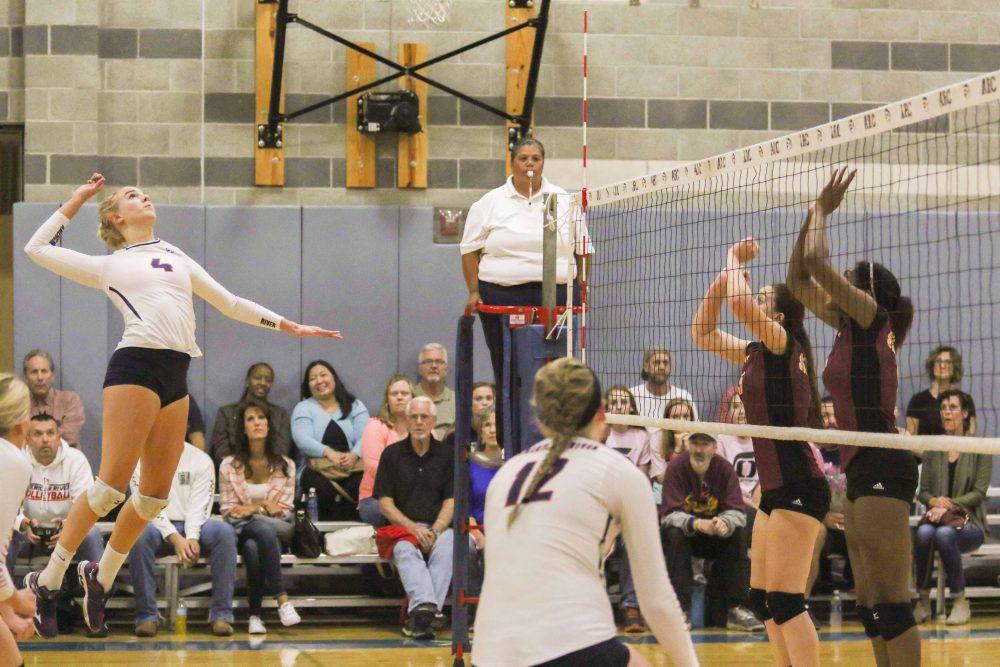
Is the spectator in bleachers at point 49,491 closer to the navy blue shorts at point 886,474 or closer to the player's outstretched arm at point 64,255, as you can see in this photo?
the player's outstretched arm at point 64,255

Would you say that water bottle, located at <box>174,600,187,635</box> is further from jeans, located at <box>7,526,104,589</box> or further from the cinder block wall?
the cinder block wall

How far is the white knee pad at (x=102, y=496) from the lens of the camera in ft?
20.1

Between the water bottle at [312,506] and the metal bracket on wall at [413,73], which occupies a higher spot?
the metal bracket on wall at [413,73]

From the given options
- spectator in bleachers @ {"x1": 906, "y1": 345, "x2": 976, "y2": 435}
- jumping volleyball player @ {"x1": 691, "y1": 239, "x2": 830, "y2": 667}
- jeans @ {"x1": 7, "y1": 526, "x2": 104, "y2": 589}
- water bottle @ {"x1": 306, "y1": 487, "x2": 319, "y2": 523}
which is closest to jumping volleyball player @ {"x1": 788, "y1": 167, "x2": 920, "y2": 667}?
jumping volleyball player @ {"x1": 691, "y1": 239, "x2": 830, "y2": 667}

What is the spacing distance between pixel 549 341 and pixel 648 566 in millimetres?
3044

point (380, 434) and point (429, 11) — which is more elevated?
point (429, 11)

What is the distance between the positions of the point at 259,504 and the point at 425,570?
4.50ft

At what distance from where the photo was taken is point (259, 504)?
945cm

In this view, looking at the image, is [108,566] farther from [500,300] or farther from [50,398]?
[50,398]

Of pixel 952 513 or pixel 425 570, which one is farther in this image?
pixel 952 513

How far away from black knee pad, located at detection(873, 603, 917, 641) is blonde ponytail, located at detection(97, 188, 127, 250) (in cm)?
→ 389

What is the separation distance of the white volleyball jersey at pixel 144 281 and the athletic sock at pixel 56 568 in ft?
3.68

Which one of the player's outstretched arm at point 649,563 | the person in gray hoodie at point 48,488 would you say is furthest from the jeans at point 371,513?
the player's outstretched arm at point 649,563

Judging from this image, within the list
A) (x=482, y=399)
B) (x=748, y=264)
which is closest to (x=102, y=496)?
(x=482, y=399)
